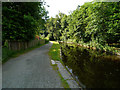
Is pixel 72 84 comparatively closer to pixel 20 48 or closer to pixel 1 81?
pixel 1 81

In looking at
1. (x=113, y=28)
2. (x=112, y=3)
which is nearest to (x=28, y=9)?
(x=113, y=28)

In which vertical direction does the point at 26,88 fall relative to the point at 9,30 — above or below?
below

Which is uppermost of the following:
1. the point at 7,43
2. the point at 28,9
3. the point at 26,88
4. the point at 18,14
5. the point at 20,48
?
the point at 28,9

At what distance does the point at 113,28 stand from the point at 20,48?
1591cm

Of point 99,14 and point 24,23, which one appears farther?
point 99,14

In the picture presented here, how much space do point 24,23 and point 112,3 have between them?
1663cm

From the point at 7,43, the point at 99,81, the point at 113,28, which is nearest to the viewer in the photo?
the point at 99,81

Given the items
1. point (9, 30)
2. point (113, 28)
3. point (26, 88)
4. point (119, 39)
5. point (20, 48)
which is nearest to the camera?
point (26, 88)

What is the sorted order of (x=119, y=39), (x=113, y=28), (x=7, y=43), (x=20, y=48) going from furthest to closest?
(x=119, y=39), (x=113, y=28), (x=20, y=48), (x=7, y=43)

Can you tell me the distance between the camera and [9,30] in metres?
8.47

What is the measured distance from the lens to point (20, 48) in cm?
1088

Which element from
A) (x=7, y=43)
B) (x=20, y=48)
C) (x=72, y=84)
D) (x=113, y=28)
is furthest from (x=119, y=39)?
(x=7, y=43)

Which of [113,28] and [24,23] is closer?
[24,23]

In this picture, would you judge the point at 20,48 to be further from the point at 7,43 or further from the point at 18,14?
the point at 18,14
